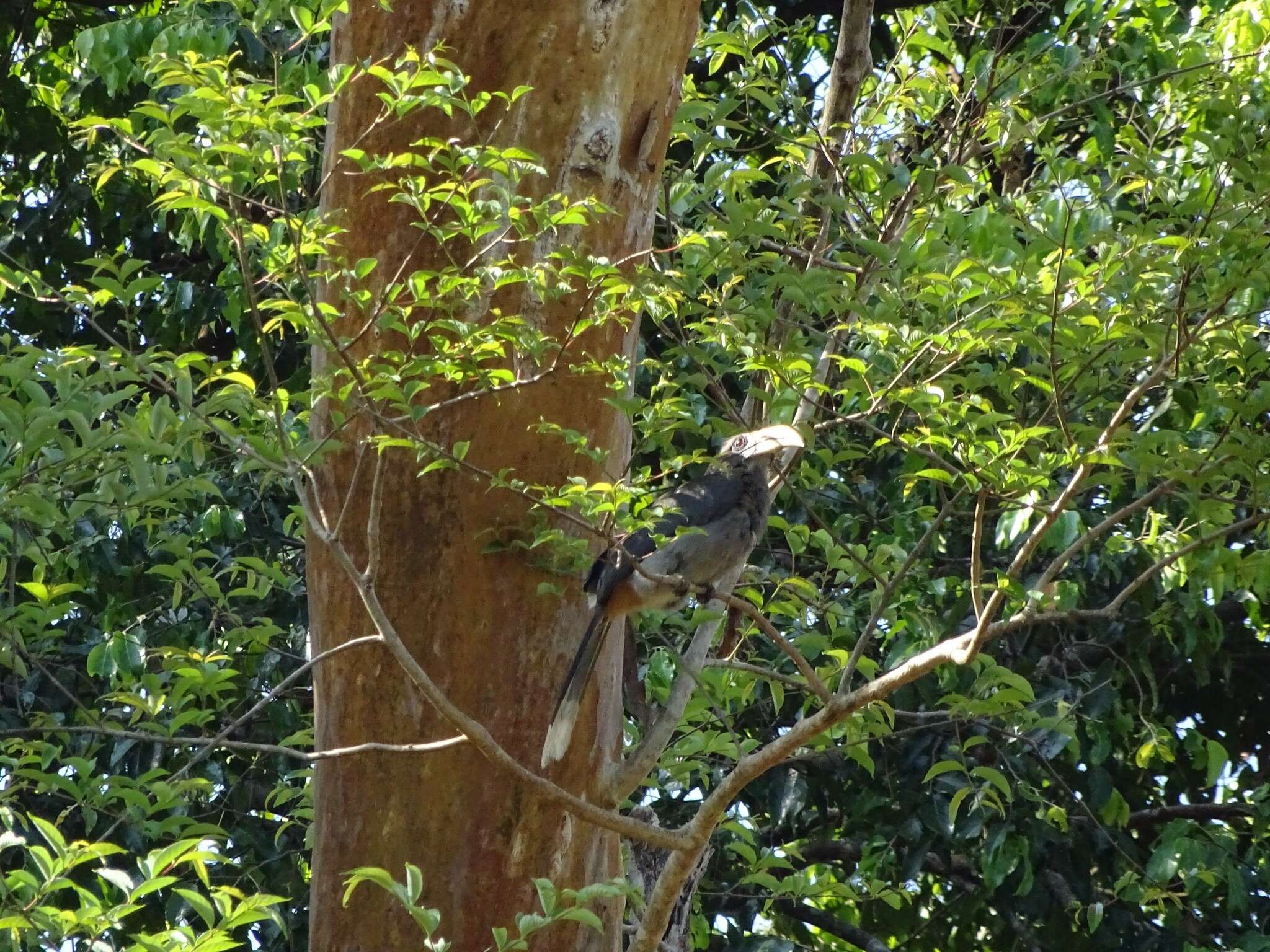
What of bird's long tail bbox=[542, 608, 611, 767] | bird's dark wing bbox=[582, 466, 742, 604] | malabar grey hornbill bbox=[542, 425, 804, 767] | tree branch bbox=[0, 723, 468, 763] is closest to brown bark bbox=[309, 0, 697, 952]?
bird's long tail bbox=[542, 608, 611, 767]

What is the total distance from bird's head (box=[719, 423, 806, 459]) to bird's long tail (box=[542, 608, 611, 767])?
0.61 metres

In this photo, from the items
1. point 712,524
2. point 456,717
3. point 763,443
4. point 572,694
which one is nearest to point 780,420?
point 763,443

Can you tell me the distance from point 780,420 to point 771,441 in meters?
0.16

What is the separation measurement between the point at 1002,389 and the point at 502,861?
161 cm

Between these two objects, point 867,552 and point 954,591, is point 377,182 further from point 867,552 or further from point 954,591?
point 954,591

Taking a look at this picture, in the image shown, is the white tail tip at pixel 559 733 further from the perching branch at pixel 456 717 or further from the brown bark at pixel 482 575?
the perching branch at pixel 456 717

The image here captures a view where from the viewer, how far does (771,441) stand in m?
3.88

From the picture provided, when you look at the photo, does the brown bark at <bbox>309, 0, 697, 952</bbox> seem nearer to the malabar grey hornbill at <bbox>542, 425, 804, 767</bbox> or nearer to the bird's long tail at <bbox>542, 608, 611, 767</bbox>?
the bird's long tail at <bbox>542, 608, 611, 767</bbox>

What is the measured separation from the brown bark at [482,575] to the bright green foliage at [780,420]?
0.11 metres

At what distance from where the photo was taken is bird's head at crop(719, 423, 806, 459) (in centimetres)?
364

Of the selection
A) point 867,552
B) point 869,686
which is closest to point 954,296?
point 869,686

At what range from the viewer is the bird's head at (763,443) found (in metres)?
3.64

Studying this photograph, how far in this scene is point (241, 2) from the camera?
2.93 metres

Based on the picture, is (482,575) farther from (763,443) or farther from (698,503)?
(698,503)
